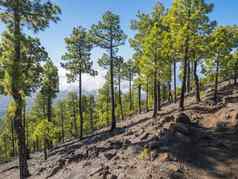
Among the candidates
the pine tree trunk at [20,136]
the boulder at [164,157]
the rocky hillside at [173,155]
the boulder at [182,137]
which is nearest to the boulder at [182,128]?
the rocky hillside at [173,155]

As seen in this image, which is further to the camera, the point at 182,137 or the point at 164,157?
the point at 182,137

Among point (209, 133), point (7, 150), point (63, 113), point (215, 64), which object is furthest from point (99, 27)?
point (7, 150)

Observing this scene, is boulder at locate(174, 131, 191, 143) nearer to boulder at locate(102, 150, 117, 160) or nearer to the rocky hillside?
the rocky hillside

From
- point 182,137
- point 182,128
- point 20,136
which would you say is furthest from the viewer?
point 20,136

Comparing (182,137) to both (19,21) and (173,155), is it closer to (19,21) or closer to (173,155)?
(173,155)

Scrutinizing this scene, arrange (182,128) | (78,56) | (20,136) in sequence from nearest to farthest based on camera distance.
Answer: (182,128) → (20,136) → (78,56)

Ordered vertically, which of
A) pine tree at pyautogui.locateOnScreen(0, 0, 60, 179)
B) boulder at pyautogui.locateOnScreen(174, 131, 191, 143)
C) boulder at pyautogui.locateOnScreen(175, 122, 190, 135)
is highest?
pine tree at pyautogui.locateOnScreen(0, 0, 60, 179)

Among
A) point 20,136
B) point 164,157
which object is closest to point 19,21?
point 20,136

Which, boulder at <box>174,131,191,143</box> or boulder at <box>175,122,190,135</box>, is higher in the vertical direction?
boulder at <box>175,122,190,135</box>

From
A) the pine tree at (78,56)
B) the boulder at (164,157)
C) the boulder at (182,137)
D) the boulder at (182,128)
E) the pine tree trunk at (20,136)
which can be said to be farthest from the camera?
the pine tree at (78,56)

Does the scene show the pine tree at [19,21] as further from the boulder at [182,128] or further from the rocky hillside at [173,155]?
the boulder at [182,128]

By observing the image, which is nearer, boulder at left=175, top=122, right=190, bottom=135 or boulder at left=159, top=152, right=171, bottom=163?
boulder at left=159, top=152, right=171, bottom=163

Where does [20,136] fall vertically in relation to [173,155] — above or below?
above

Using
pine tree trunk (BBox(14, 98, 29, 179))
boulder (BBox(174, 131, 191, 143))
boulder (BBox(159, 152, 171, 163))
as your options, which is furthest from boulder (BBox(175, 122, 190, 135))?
pine tree trunk (BBox(14, 98, 29, 179))
